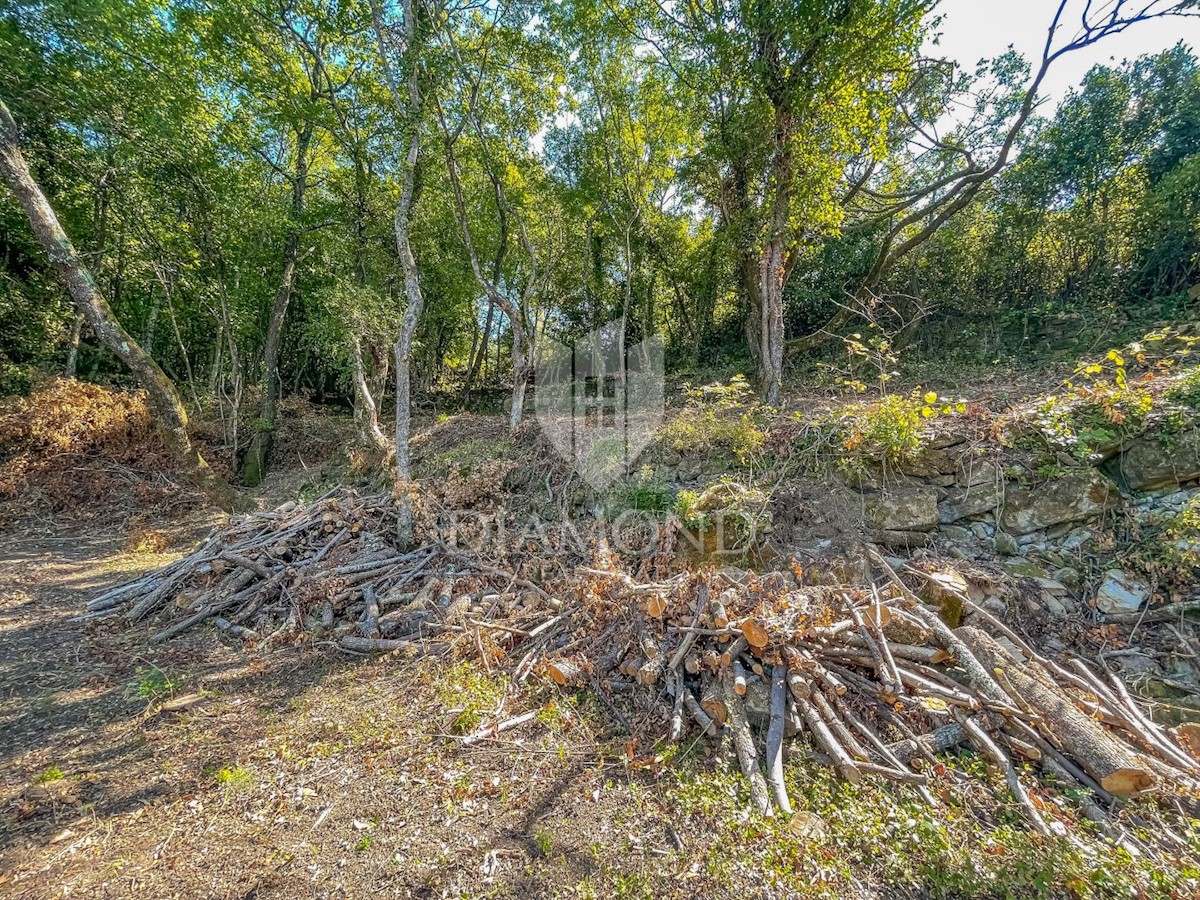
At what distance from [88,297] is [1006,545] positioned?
1050 cm

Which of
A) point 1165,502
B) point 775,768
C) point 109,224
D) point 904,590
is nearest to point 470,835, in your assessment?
point 775,768

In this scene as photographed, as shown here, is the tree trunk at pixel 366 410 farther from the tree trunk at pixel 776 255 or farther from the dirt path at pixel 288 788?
the tree trunk at pixel 776 255

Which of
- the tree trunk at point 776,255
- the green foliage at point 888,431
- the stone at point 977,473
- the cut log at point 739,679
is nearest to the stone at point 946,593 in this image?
the stone at point 977,473

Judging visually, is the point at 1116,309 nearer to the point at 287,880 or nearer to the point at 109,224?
the point at 287,880

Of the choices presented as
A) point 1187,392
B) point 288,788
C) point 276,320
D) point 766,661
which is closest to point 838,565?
point 766,661

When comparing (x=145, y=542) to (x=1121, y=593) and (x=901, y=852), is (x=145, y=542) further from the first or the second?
(x=1121, y=593)

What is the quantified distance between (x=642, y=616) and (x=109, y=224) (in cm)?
1266

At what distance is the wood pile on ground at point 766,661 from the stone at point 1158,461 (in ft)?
6.20

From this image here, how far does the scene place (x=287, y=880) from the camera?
1857 millimetres

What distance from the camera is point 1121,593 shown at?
133 inches

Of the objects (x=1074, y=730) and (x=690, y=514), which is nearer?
(x=1074, y=730)

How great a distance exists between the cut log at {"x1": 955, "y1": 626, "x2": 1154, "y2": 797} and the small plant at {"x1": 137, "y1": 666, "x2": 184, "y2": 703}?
5480 millimetres

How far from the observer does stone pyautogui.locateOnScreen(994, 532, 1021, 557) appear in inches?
153

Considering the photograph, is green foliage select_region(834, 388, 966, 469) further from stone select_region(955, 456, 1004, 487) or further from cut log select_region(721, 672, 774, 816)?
cut log select_region(721, 672, 774, 816)
